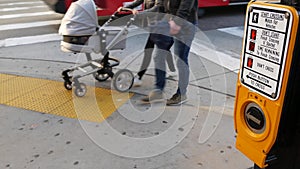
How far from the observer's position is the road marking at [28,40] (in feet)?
21.6

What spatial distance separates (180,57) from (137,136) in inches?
42.3

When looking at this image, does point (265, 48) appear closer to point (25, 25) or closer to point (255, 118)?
point (255, 118)

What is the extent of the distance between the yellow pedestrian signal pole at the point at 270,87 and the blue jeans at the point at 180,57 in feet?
6.59

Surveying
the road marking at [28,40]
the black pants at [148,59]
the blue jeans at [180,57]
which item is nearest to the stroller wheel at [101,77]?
the black pants at [148,59]

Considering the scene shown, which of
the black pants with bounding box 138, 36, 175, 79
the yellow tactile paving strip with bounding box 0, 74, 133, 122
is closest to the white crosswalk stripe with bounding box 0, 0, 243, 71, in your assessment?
the black pants with bounding box 138, 36, 175, 79

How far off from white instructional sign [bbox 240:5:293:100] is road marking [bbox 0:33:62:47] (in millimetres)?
5981

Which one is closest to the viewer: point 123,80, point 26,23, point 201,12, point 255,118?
point 255,118

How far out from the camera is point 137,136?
325 centimetres

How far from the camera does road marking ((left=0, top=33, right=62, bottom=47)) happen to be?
21.6ft

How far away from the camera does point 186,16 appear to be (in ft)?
11.4

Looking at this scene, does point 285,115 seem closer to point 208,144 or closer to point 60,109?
point 208,144

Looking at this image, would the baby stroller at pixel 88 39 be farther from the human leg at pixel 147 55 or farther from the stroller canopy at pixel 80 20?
the human leg at pixel 147 55

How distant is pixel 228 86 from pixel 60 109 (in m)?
2.31

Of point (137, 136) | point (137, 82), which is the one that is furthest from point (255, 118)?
point (137, 82)
